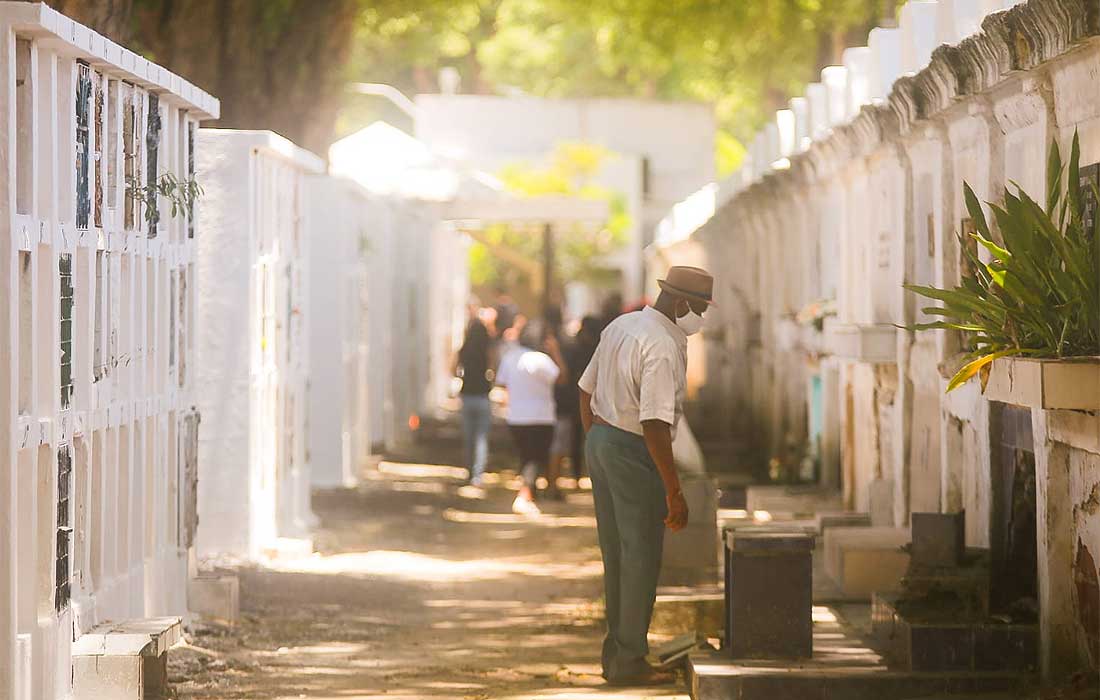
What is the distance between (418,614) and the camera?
456 inches

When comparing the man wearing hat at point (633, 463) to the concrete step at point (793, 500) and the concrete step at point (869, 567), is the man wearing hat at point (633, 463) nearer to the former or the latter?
the concrete step at point (869, 567)

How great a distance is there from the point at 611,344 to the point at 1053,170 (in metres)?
2.31

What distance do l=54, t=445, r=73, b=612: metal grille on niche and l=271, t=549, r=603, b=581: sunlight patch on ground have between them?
201 inches

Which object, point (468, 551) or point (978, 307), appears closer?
point (978, 307)

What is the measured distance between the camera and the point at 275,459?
45.6ft

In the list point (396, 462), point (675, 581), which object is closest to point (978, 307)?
point (675, 581)

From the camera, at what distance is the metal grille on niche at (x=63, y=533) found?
7637 mm

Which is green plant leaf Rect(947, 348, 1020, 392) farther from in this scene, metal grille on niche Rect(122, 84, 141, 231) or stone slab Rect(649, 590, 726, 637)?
metal grille on niche Rect(122, 84, 141, 231)

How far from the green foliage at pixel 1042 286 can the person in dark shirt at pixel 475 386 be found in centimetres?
1088

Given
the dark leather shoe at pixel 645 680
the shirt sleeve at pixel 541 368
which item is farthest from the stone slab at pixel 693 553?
the shirt sleeve at pixel 541 368

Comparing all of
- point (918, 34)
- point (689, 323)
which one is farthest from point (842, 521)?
point (689, 323)

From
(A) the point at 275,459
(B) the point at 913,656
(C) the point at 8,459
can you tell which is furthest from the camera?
(A) the point at 275,459

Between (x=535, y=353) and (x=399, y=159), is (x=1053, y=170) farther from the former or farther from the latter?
(x=399, y=159)

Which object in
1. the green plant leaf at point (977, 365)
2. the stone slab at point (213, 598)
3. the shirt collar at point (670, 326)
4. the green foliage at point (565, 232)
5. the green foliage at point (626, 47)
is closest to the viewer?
the green plant leaf at point (977, 365)
